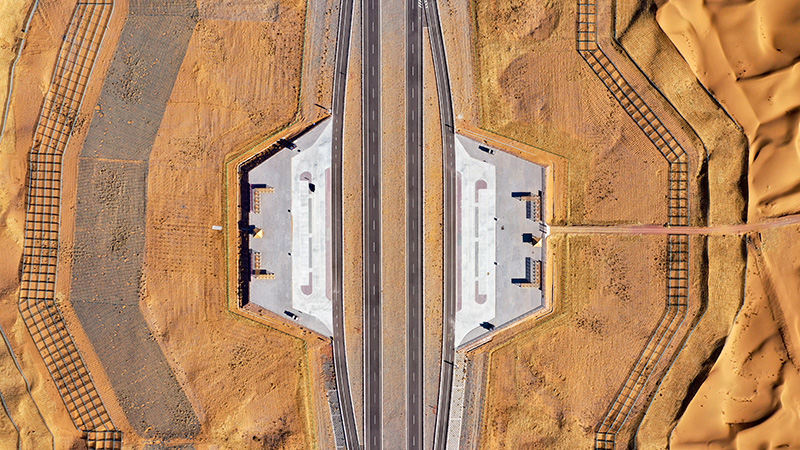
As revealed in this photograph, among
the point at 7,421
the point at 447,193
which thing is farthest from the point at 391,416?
the point at 7,421

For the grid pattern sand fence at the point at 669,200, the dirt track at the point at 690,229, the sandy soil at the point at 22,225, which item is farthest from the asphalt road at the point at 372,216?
the sandy soil at the point at 22,225

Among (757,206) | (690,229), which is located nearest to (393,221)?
(690,229)

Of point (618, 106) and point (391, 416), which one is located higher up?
point (618, 106)

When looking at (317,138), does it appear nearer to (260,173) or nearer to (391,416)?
(260,173)

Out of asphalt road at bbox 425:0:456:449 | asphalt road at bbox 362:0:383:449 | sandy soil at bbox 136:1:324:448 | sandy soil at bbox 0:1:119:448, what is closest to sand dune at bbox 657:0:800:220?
asphalt road at bbox 425:0:456:449

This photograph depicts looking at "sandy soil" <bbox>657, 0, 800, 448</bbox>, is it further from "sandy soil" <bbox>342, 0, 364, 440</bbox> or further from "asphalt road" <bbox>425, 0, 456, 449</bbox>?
"sandy soil" <bbox>342, 0, 364, 440</bbox>

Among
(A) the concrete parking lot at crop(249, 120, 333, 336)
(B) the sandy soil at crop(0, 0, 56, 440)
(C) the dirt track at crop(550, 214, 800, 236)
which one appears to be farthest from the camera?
(A) the concrete parking lot at crop(249, 120, 333, 336)

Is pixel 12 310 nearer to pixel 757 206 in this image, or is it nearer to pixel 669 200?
pixel 669 200
